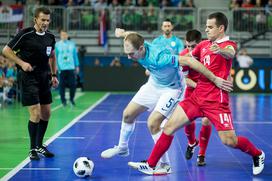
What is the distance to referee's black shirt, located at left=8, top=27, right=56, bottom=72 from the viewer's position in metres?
9.30

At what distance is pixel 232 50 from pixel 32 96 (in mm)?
3311

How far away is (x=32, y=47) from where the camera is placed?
936cm

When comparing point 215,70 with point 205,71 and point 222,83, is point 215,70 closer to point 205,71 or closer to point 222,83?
point 222,83

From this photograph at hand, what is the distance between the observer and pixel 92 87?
81.4 ft

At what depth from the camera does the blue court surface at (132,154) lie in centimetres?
824

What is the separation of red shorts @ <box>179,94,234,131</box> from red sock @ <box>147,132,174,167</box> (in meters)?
0.42

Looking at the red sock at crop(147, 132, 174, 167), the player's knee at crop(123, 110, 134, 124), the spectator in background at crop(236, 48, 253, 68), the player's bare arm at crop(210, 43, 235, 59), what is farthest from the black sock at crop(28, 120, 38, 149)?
the spectator in background at crop(236, 48, 253, 68)

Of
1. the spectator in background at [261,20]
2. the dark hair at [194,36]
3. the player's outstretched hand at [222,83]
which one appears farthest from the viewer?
the spectator in background at [261,20]

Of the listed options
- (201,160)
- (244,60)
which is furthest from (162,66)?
(244,60)

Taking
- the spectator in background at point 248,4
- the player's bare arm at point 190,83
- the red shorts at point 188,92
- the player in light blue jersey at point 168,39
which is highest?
the spectator in background at point 248,4

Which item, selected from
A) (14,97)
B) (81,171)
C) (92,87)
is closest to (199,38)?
(81,171)

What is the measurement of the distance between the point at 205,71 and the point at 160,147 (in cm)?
126

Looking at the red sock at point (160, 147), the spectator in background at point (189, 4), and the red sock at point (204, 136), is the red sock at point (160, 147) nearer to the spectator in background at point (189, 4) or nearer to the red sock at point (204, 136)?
the red sock at point (204, 136)

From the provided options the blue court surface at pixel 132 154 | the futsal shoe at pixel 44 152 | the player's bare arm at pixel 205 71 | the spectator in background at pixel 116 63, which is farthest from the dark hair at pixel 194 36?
the spectator in background at pixel 116 63
